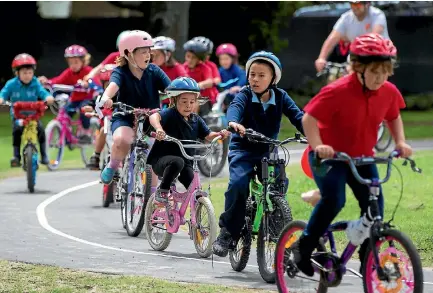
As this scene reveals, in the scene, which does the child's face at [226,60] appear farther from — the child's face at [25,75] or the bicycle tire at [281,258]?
the bicycle tire at [281,258]

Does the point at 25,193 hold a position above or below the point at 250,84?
below

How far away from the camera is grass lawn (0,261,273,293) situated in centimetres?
952

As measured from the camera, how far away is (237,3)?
36.5 m

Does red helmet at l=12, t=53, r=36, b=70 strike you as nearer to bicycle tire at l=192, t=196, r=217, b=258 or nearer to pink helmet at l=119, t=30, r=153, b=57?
pink helmet at l=119, t=30, r=153, b=57

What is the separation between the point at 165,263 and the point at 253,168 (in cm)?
145

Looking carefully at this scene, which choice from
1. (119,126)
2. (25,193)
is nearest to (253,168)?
(119,126)

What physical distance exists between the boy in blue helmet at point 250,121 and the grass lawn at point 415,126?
1515 centimetres

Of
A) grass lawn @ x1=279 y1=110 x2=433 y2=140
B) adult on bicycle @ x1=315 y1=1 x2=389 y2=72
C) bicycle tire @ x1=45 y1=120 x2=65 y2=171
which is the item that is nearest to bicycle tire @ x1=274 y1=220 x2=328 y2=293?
adult on bicycle @ x1=315 y1=1 x2=389 y2=72

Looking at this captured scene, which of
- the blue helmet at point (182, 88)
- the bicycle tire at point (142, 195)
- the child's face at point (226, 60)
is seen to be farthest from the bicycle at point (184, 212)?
the child's face at point (226, 60)

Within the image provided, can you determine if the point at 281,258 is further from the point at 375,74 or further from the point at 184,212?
the point at 184,212

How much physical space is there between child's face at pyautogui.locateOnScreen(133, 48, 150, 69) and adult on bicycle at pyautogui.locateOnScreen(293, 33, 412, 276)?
483cm

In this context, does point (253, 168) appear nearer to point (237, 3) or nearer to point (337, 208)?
point (337, 208)

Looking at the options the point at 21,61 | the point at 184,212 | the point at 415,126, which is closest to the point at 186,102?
the point at 184,212

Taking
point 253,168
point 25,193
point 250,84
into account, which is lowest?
point 25,193
